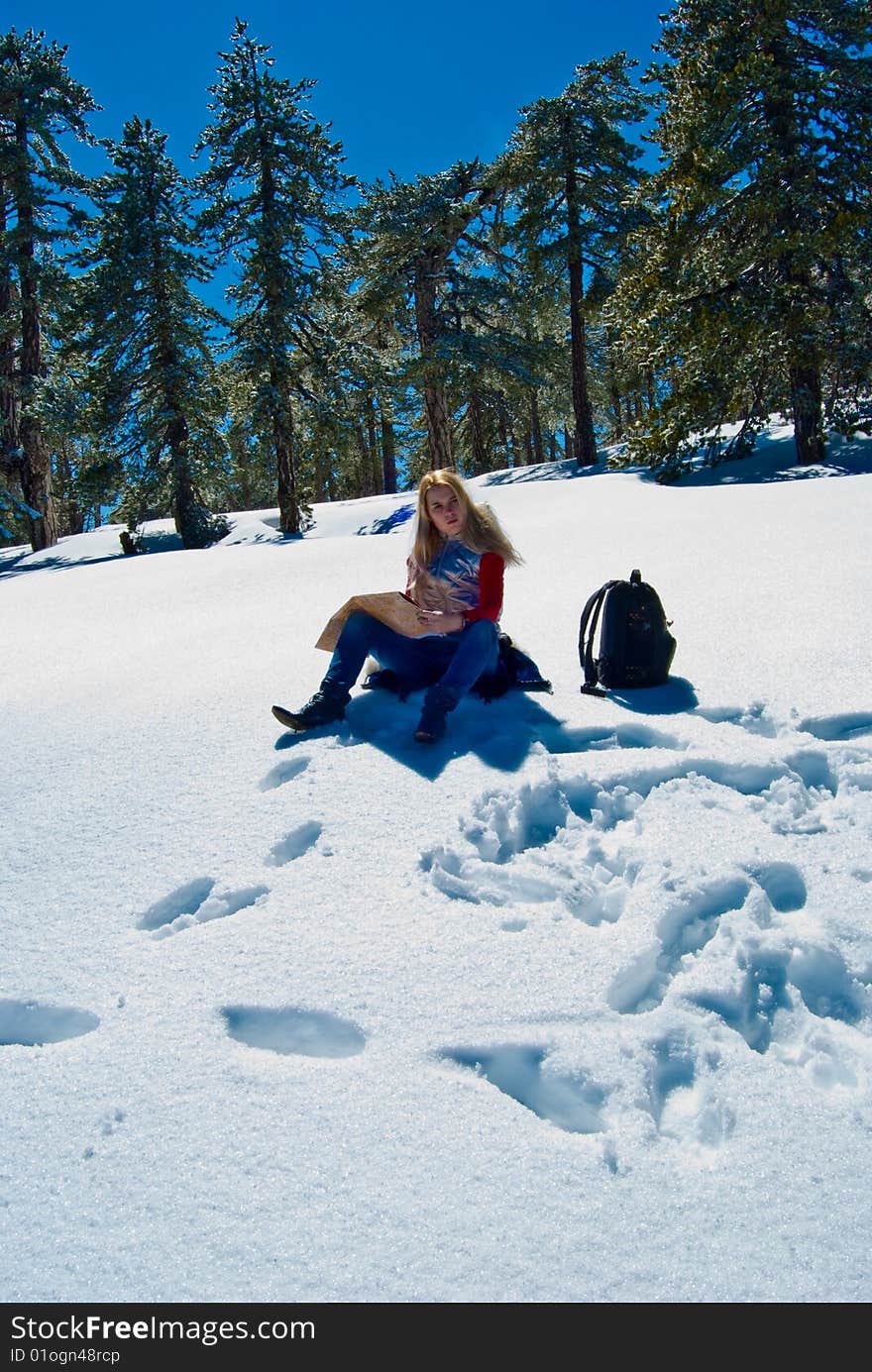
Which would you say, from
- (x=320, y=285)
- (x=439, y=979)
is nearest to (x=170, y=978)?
(x=439, y=979)

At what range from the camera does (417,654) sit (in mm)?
3812

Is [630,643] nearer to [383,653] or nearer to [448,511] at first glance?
[448,511]

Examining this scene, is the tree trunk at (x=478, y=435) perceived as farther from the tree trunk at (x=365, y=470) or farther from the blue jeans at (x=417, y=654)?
the blue jeans at (x=417, y=654)

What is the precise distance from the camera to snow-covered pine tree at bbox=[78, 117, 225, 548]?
1631 centimetres

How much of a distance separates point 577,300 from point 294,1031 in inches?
764

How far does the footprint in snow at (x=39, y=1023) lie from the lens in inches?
76.9

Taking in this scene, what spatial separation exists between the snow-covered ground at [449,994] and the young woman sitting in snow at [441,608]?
0.22 m

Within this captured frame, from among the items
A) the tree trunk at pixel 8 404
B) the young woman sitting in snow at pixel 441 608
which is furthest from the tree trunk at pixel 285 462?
the young woman sitting in snow at pixel 441 608

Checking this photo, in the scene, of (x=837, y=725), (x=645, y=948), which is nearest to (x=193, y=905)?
(x=645, y=948)

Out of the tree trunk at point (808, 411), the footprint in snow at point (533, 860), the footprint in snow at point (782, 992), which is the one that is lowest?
the footprint in snow at point (782, 992)

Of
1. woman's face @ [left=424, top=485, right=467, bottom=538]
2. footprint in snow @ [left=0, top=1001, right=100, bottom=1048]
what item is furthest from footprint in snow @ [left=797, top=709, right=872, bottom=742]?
footprint in snow @ [left=0, top=1001, right=100, bottom=1048]

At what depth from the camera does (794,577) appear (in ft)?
17.5

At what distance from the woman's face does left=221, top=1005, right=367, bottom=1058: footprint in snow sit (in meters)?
2.51
